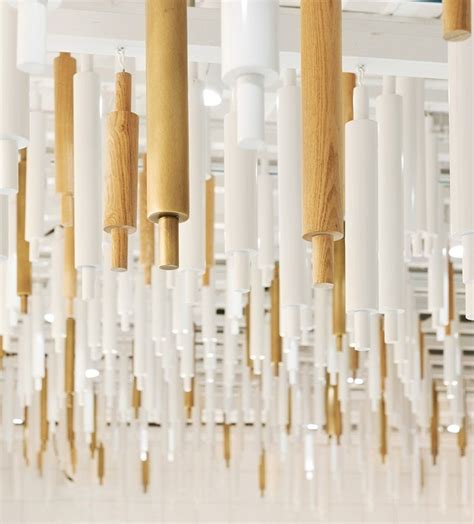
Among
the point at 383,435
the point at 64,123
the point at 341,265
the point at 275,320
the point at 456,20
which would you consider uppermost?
the point at 64,123

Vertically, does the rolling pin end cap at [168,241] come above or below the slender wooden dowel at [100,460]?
above

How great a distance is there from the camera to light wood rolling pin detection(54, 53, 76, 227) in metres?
4.11

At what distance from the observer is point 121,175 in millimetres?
2779

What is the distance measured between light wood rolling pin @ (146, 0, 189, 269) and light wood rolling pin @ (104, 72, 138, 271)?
1.33 feet

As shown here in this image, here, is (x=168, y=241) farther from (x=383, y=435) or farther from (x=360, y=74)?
(x=383, y=435)

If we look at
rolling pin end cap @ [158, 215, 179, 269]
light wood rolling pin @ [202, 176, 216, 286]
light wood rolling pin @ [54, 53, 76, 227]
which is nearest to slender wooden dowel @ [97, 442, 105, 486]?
light wood rolling pin @ [202, 176, 216, 286]

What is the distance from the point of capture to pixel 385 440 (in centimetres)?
1113

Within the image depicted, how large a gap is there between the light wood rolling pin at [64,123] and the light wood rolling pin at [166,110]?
1.88 meters

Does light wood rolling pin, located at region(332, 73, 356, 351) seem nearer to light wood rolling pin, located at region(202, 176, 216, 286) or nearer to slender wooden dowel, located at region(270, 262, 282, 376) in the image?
light wood rolling pin, located at region(202, 176, 216, 286)

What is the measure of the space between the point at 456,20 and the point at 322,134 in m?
0.42

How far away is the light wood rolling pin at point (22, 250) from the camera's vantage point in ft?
18.1

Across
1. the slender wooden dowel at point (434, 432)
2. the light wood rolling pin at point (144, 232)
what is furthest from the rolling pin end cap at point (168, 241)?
the slender wooden dowel at point (434, 432)

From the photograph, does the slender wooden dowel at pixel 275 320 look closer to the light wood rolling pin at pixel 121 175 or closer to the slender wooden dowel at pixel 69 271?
the slender wooden dowel at pixel 69 271

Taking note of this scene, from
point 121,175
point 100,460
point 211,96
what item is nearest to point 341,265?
point 211,96
